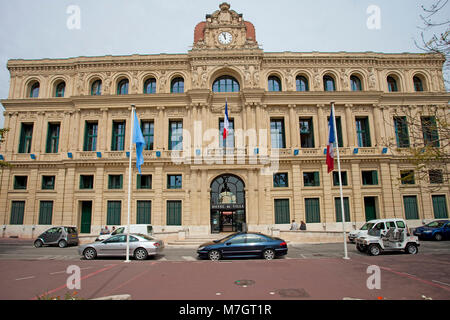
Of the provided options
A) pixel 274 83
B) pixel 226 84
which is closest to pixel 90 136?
pixel 226 84

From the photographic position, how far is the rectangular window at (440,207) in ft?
91.8

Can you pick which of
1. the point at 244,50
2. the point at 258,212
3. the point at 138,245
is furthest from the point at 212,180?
the point at 244,50

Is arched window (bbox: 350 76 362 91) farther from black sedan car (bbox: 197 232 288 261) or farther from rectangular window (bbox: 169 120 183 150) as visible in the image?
black sedan car (bbox: 197 232 288 261)

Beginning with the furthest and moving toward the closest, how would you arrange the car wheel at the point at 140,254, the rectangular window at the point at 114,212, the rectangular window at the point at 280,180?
1. the rectangular window at the point at 280,180
2. the rectangular window at the point at 114,212
3. the car wheel at the point at 140,254

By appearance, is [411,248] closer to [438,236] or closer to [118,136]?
[438,236]

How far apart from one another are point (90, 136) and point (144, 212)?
11.4 meters

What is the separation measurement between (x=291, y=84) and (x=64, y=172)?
1092 inches

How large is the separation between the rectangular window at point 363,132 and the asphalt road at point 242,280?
740 inches

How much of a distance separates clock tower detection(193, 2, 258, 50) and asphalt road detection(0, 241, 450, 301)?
25.1 metres

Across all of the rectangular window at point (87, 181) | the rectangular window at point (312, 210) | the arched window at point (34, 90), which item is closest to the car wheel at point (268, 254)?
the rectangular window at point (312, 210)

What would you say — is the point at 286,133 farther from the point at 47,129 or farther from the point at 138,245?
the point at 47,129

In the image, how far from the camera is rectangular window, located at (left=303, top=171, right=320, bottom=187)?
28.2m

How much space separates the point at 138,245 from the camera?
1520cm

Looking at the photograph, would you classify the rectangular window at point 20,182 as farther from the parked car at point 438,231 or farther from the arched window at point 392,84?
the arched window at point 392,84
